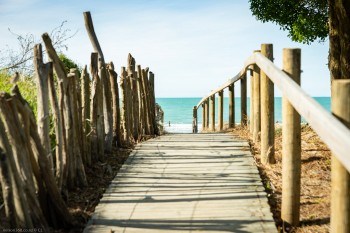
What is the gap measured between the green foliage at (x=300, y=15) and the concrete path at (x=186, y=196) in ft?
17.9

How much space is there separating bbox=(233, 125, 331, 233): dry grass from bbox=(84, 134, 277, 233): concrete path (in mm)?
123

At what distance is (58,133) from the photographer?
385cm

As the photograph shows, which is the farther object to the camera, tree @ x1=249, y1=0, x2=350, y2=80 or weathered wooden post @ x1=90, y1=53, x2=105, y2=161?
tree @ x1=249, y1=0, x2=350, y2=80

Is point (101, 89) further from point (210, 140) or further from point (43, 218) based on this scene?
point (43, 218)

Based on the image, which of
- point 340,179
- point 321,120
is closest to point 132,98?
point 340,179

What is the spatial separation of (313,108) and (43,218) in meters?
1.89

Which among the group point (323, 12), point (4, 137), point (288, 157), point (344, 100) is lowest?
point (288, 157)

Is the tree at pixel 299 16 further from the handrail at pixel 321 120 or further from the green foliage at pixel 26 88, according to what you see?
the handrail at pixel 321 120

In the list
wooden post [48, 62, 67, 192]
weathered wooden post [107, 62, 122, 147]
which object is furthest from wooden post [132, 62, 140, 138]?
wooden post [48, 62, 67, 192]

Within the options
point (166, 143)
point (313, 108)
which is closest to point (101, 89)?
point (166, 143)

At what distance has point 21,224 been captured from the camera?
2859 millimetres

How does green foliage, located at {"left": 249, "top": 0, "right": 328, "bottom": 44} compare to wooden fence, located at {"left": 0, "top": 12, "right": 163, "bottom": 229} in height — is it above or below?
above

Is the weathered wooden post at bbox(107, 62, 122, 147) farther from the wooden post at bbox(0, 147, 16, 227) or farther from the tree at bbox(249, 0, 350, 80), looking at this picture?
the tree at bbox(249, 0, 350, 80)

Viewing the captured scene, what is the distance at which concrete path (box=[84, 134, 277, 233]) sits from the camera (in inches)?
131
